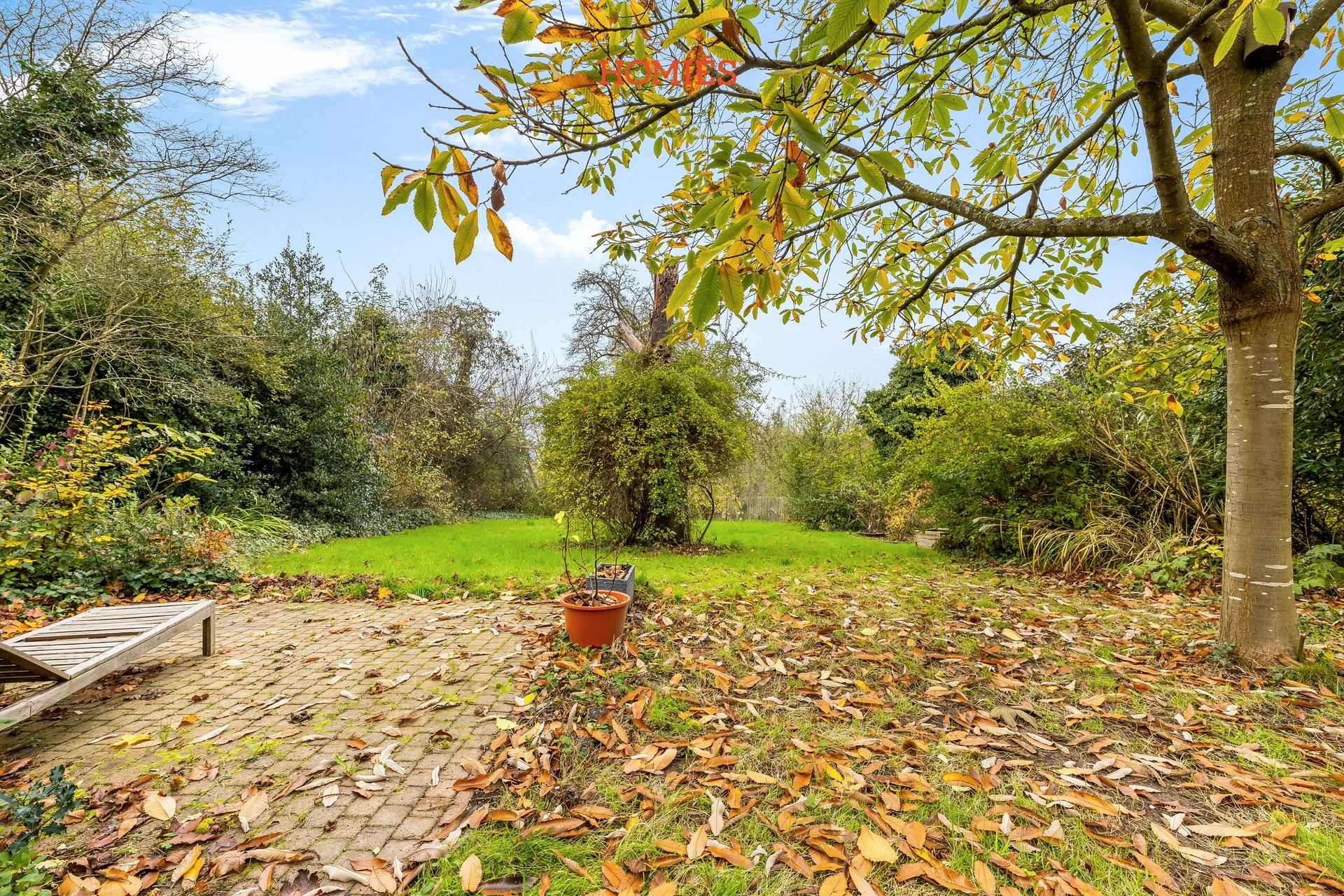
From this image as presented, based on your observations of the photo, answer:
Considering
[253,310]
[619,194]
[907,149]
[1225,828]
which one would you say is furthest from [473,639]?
[253,310]

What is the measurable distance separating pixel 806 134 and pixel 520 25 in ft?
2.63

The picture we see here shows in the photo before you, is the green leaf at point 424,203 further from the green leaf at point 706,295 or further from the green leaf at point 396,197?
the green leaf at point 706,295

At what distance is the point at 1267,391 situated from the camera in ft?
9.13

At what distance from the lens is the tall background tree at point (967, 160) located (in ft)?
4.40

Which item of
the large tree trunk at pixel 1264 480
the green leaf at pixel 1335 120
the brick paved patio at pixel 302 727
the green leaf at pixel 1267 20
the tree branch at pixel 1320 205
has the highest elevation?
the green leaf at pixel 1335 120

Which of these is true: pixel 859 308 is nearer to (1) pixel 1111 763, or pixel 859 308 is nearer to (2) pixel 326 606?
(1) pixel 1111 763

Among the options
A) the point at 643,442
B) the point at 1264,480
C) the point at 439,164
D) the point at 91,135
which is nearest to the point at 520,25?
the point at 439,164

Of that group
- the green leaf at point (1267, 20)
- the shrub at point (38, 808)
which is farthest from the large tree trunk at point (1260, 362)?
the shrub at point (38, 808)

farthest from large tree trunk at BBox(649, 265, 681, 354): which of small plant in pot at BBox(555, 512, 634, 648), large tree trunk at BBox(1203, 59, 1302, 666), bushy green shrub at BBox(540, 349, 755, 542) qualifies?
large tree trunk at BBox(1203, 59, 1302, 666)

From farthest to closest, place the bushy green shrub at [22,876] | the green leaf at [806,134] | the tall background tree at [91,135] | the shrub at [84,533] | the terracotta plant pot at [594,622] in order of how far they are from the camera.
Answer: the tall background tree at [91,135] < the shrub at [84,533] < the terracotta plant pot at [594,622] < the bushy green shrub at [22,876] < the green leaf at [806,134]

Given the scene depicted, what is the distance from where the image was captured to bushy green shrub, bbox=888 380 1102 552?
666 centimetres

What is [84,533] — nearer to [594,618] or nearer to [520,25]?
[594,618]

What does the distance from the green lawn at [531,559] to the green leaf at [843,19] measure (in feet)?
14.2

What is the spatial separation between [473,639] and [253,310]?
9405 millimetres
